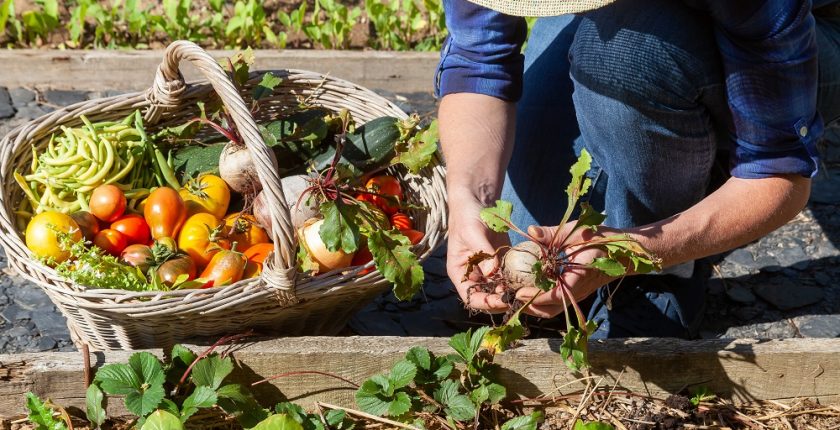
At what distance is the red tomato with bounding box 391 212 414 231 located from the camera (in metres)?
2.32

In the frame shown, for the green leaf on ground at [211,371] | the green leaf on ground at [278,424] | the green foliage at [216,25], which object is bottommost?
the green leaf on ground at [278,424]

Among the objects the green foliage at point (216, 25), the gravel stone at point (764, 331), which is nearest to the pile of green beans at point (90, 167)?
the green foliage at point (216, 25)

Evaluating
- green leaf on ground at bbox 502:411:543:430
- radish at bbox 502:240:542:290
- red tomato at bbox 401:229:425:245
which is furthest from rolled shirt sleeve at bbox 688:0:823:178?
red tomato at bbox 401:229:425:245

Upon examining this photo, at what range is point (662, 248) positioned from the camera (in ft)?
5.70

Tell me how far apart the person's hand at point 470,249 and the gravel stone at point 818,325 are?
1.07 m

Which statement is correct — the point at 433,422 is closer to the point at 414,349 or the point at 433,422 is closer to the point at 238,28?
the point at 414,349

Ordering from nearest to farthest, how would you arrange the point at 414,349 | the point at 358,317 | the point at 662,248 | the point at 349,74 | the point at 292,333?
the point at 662,248 → the point at 414,349 → the point at 292,333 → the point at 358,317 → the point at 349,74

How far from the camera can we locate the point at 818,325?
2449mm

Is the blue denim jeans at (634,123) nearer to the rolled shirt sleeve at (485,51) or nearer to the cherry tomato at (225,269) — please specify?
the rolled shirt sleeve at (485,51)

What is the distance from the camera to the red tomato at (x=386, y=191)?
234 cm

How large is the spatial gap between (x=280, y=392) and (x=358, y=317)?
554 millimetres

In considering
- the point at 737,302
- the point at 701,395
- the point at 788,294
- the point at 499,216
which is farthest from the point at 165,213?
the point at 788,294

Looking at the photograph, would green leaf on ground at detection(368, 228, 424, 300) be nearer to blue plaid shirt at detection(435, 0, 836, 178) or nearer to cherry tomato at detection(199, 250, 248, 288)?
cherry tomato at detection(199, 250, 248, 288)

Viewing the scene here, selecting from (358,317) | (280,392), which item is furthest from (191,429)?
(358,317)
